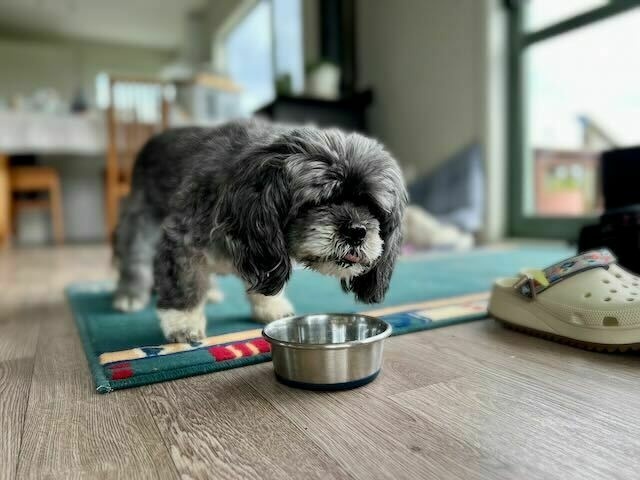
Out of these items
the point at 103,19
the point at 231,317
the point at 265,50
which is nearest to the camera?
the point at 231,317

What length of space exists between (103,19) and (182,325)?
9.42 meters

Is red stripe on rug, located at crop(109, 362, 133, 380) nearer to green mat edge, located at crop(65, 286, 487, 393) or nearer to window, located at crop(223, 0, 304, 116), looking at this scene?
green mat edge, located at crop(65, 286, 487, 393)

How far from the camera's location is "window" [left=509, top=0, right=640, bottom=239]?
136 inches

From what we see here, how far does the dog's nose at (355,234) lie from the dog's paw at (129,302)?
1081 mm

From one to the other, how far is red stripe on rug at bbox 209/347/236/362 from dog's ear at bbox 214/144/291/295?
0.19 m

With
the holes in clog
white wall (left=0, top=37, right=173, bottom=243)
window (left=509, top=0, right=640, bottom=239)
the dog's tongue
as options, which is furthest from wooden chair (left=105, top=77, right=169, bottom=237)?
white wall (left=0, top=37, right=173, bottom=243)

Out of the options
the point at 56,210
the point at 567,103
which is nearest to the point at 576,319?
the point at 567,103

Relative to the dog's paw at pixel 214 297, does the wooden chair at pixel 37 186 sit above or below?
above

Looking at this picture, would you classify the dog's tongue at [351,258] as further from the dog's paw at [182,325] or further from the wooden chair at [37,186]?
the wooden chair at [37,186]

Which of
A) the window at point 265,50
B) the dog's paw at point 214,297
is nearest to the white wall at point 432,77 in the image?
the window at point 265,50

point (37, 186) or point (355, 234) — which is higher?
point (37, 186)

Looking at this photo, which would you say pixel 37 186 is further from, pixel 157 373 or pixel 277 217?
pixel 277 217

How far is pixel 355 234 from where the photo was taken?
1.06 meters

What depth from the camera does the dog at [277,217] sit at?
1061 mm
